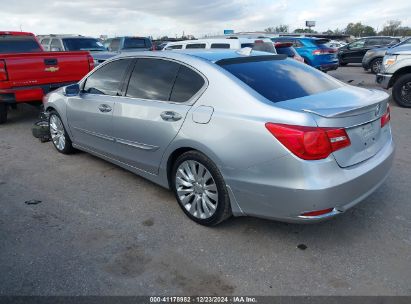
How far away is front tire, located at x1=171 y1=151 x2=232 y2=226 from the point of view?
10.4 ft

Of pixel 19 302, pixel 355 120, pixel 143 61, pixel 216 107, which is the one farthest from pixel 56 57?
pixel 355 120

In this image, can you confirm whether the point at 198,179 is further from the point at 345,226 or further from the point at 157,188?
the point at 345,226

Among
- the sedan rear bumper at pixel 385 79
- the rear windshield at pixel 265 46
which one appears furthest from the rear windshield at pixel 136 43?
the sedan rear bumper at pixel 385 79

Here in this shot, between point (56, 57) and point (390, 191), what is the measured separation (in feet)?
22.0

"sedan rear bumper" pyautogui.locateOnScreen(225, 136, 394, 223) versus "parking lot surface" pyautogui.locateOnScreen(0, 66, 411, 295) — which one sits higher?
"sedan rear bumper" pyautogui.locateOnScreen(225, 136, 394, 223)

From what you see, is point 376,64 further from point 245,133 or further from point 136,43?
point 245,133

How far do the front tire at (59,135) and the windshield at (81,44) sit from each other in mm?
7663

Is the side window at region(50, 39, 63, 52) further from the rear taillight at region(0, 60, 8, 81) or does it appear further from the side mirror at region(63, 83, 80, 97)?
the side mirror at region(63, 83, 80, 97)

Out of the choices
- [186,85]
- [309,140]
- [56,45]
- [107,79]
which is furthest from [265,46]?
[56,45]

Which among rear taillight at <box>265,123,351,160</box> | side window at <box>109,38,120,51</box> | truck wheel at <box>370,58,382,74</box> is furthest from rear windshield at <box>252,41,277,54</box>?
truck wheel at <box>370,58,382,74</box>

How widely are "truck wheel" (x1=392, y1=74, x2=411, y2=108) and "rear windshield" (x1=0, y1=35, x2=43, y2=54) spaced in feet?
30.8

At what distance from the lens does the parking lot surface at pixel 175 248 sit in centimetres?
266

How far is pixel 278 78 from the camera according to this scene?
11.2ft

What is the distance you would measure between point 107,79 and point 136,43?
36.0ft
